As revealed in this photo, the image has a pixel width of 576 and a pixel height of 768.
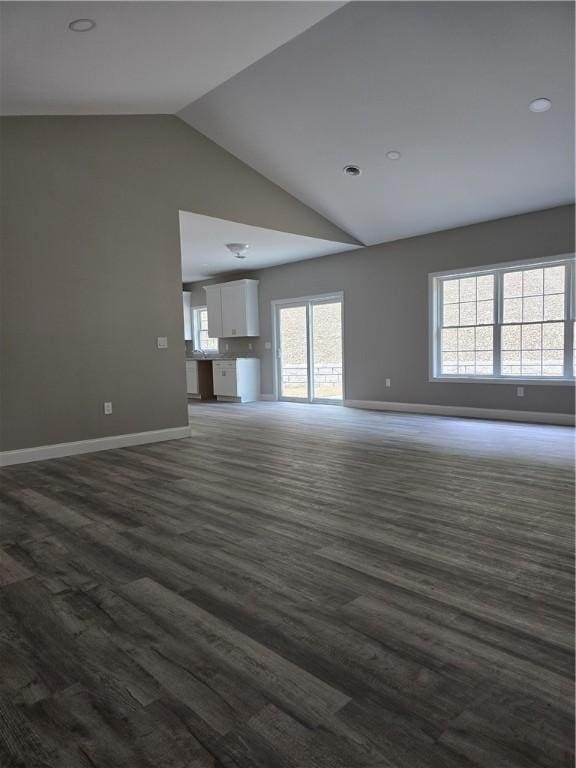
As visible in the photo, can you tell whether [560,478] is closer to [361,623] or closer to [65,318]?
[361,623]

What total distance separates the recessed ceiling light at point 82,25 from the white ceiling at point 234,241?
228 centimetres

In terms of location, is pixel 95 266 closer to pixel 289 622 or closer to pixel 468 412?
pixel 289 622

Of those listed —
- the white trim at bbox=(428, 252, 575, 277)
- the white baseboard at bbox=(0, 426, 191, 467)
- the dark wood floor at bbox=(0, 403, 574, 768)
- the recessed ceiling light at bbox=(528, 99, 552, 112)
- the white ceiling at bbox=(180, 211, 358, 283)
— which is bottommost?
the dark wood floor at bbox=(0, 403, 574, 768)

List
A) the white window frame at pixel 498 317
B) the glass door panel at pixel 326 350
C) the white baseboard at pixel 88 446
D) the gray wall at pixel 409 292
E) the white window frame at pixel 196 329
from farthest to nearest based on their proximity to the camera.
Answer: the white window frame at pixel 196 329 < the glass door panel at pixel 326 350 < the gray wall at pixel 409 292 < the white window frame at pixel 498 317 < the white baseboard at pixel 88 446

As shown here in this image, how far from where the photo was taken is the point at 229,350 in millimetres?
10305

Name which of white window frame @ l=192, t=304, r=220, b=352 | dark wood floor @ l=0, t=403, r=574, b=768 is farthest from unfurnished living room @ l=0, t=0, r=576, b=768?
white window frame @ l=192, t=304, r=220, b=352

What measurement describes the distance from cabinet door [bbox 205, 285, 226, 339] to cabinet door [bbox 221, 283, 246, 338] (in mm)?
107

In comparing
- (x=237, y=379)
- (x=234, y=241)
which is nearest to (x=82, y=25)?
(x=234, y=241)

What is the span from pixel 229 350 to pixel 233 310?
974mm

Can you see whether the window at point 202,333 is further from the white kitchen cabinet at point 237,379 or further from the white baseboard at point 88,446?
the white baseboard at point 88,446

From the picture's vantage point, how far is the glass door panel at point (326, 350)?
848 centimetres

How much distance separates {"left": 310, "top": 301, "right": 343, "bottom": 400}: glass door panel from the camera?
8.48 meters

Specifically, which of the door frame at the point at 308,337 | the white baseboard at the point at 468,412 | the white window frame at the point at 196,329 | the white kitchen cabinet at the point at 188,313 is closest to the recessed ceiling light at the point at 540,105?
the white baseboard at the point at 468,412

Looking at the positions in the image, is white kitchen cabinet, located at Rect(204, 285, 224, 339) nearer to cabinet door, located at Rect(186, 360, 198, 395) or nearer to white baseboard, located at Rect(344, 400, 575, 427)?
cabinet door, located at Rect(186, 360, 198, 395)
